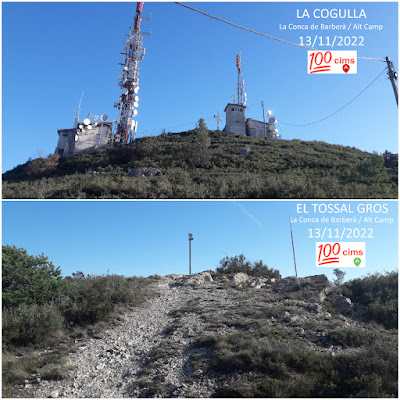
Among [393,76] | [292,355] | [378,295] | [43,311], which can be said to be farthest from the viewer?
[378,295]

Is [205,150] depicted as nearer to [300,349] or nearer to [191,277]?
[191,277]

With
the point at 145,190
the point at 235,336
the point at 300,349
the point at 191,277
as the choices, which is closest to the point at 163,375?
the point at 235,336

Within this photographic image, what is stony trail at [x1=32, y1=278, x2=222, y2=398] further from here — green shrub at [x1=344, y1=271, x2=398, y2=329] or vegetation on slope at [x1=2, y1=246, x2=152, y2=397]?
green shrub at [x1=344, y1=271, x2=398, y2=329]

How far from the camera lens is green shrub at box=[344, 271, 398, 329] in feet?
37.9

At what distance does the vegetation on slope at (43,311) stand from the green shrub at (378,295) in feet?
32.9

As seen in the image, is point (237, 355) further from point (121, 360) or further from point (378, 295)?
point (378, 295)

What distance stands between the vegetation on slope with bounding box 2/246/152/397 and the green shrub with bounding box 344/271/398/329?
1004 cm

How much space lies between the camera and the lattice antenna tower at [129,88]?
36.9m

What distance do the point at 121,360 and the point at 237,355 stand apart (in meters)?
3.48

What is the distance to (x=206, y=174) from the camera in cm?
2145

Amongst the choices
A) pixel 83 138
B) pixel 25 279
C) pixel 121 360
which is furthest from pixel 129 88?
pixel 121 360

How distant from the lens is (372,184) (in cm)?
1980

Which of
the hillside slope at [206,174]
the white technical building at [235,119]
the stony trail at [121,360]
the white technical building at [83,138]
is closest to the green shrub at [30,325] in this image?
the stony trail at [121,360]

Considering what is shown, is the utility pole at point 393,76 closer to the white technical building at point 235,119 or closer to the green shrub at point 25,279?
the green shrub at point 25,279
